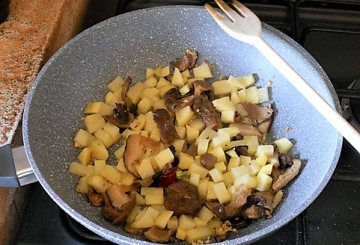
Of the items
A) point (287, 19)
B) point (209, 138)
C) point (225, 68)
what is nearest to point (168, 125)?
point (209, 138)

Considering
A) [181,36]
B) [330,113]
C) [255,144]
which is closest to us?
[330,113]

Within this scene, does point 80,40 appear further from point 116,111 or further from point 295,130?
point 295,130

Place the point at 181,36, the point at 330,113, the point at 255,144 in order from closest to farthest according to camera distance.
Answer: the point at 330,113 < the point at 255,144 < the point at 181,36

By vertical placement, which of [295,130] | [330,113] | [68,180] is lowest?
[68,180]

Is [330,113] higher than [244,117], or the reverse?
[330,113]

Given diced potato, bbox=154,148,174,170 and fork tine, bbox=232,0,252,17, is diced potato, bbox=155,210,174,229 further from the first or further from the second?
fork tine, bbox=232,0,252,17

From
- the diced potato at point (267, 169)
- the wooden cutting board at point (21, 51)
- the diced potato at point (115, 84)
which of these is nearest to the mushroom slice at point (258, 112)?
the diced potato at point (267, 169)

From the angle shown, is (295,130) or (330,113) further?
(295,130)

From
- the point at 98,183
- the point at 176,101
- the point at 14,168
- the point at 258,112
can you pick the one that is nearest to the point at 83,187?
the point at 98,183
